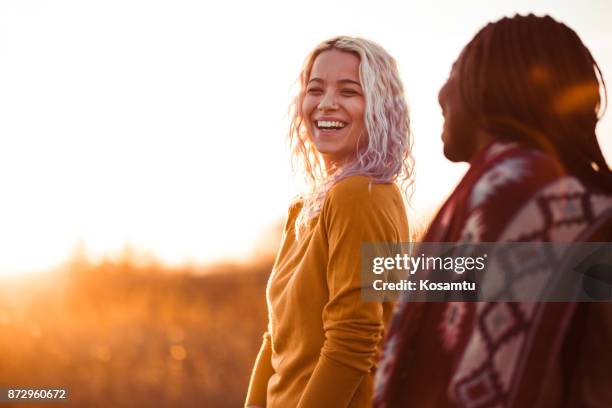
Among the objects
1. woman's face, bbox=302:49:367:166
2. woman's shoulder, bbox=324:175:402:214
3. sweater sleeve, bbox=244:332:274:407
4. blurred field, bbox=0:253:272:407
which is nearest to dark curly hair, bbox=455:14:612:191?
woman's shoulder, bbox=324:175:402:214

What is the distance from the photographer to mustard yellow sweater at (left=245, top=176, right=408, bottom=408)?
1.72 m

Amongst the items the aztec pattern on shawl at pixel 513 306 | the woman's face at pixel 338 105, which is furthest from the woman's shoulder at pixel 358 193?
the aztec pattern on shawl at pixel 513 306

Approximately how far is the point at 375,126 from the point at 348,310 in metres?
0.53

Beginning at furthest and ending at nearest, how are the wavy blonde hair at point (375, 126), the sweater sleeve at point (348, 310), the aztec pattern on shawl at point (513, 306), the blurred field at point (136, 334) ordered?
the blurred field at point (136, 334), the wavy blonde hair at point (375, 126), the sweater sleeve at point (348, 310), the aztec pattern on shawl at point (513, 306)

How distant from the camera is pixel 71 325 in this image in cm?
498

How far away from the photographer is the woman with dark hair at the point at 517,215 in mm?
1168

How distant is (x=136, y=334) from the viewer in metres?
5.00

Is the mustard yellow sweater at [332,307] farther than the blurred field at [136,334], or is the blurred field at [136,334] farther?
the blurred field at [136,334]

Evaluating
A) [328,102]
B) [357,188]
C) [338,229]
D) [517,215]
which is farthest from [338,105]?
[517,215]

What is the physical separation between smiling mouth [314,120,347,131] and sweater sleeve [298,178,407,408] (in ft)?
0.75

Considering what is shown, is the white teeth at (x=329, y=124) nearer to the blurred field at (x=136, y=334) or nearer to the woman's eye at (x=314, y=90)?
the woman's eye at (x=314, y=90)

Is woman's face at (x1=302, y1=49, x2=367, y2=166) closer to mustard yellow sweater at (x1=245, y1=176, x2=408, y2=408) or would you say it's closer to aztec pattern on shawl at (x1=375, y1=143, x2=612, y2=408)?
mustard yellow sweater at (x1=245, y1=176, x2=408, y2=408)

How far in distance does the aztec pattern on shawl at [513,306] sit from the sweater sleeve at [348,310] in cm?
51

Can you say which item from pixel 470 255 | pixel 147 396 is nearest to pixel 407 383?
pixel 470 255
